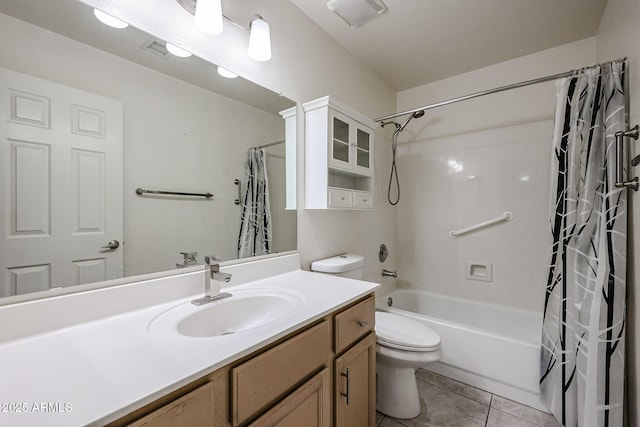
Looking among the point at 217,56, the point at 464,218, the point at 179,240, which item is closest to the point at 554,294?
the point at 464,218

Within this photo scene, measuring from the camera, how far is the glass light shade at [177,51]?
3.49 feet

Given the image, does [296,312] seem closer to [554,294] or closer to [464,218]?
[554,294]

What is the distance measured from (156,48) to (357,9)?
3.78 ft

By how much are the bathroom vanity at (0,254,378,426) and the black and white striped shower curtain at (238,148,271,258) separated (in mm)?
156

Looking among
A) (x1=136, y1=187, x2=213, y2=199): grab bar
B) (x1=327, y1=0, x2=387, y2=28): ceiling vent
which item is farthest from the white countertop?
(x1=327, y1=0, x2=387, y2=28): ceiling vent

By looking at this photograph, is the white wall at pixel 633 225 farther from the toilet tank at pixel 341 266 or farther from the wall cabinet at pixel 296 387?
the toilet tank at pixel 341 266

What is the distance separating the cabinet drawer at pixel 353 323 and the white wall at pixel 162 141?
58 centimetres

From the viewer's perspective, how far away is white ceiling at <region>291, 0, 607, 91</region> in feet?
5.23

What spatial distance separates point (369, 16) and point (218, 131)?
3.90 ft

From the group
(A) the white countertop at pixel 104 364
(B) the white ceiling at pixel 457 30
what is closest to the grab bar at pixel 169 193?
(A) the white countertop at pixel 104 364

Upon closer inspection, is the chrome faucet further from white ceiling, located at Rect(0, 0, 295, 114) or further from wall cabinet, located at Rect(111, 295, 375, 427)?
white ceiling, located at Rect(0, 0, 295, 114)

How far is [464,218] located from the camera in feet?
7.66

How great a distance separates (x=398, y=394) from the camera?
150 centimetres

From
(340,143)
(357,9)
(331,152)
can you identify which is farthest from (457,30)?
(331,152)
